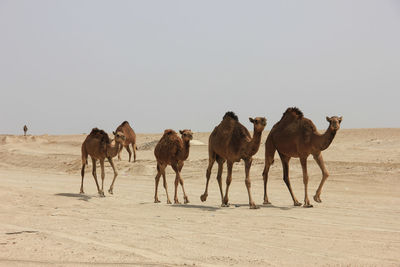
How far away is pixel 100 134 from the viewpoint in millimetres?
16859

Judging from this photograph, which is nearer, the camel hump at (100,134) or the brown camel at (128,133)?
the camel hump at (100,134)

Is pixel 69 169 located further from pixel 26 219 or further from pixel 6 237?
pixel 6 237

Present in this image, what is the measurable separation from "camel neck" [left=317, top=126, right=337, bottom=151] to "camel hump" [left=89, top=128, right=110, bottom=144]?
23.2 feet

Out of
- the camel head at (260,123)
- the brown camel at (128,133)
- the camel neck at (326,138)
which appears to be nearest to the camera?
the camel head at (260,123)

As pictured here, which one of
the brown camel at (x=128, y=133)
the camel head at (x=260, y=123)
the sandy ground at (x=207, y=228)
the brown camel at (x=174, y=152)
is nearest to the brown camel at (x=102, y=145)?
the sandy ground at (x=207, y=228)

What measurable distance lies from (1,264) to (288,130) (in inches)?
356

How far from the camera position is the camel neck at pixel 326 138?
490 inches

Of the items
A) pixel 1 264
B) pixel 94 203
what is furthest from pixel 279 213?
pixel 1 264

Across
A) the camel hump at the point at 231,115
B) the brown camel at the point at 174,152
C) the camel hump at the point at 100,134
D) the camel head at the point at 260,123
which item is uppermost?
the camel hump at the point at 231,115

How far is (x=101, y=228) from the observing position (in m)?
8.70

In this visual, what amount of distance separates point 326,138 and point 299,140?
86 centimetres

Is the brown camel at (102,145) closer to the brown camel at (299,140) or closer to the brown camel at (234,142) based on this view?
the brown camel at (234,142)

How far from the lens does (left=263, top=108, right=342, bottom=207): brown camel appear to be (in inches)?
496

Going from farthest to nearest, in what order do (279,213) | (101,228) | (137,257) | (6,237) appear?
1. (279,213)
2. (101,228)
3. (6,237)
4. (137,257)
